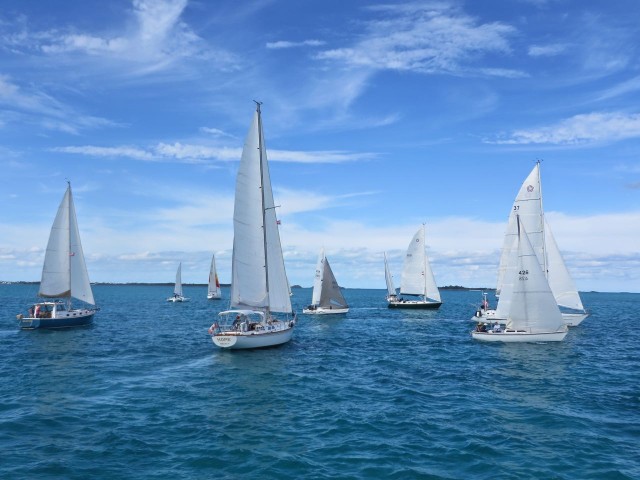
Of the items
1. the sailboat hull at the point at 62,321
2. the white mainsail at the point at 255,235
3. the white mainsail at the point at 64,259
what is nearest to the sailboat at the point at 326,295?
the sailboat hull at the point at 62,321

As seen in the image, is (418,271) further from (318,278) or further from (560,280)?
(560,280)

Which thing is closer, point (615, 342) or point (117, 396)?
point (117, 396)

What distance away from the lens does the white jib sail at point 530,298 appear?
4397 centimetres

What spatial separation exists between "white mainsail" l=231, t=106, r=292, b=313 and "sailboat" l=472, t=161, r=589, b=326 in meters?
25.3

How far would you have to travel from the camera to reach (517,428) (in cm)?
2161

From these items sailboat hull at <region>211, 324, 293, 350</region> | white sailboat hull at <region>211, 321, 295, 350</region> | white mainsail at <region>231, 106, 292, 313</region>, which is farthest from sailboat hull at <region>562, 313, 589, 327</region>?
sailboat hull at <region>211, 324, 293, 350</region>

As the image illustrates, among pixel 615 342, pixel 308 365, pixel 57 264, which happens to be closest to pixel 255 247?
pixel 308 365

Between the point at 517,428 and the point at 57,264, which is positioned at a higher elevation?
the point at 57,264

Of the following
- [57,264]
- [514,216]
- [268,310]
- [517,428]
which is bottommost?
[517,428]

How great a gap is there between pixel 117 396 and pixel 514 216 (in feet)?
153

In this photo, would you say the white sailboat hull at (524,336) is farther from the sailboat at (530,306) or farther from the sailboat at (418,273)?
the sailboat at (418,273)

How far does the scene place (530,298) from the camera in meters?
44.2

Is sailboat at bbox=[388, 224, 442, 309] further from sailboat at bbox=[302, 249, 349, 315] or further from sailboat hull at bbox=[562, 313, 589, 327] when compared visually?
sailboat hull at bbox=[562, 313, 589, 327]

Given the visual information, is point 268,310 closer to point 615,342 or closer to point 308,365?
point 308,365
